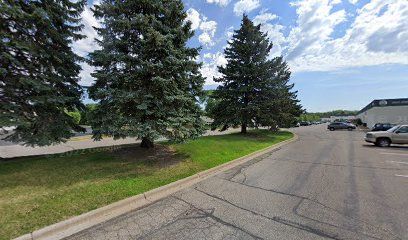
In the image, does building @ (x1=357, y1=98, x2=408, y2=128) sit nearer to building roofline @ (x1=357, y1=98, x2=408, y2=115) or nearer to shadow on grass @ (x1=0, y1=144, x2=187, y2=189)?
building roofline @ (x1=357, y1=98, x2=408, y2=115)

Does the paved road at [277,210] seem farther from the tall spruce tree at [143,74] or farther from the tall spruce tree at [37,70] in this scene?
the tall spruce tree at [37,70]

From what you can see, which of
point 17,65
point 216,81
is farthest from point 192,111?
point 216,81

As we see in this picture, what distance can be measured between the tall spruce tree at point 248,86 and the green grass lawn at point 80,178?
1018 cm

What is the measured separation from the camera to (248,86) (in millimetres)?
21422

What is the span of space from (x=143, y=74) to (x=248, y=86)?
43.7 ft

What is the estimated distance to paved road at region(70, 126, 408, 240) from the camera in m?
4.29

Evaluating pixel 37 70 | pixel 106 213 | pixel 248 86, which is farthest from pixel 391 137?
pixel 37 70

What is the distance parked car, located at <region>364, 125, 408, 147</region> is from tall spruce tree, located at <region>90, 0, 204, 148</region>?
48.9ft

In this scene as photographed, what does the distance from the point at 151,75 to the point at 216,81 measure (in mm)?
13809

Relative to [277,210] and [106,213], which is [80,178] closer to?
[106,213]

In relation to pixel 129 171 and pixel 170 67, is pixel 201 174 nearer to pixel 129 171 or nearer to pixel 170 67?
pixel 129 171

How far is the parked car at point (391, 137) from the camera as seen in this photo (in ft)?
55.4

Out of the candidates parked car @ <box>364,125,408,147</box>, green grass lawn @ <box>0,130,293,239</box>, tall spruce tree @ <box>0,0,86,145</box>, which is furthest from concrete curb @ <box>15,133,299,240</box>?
parked car @ <box>364,125,408,147</box>

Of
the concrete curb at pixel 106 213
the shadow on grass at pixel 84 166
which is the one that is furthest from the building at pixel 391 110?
the concrete curb at pixel 106 213
